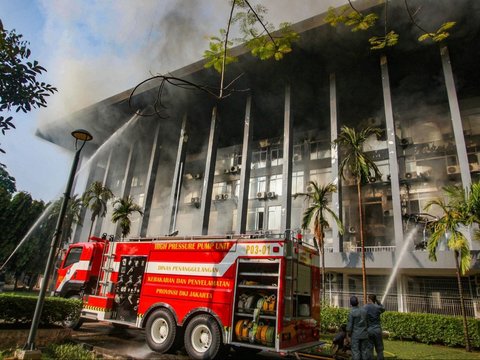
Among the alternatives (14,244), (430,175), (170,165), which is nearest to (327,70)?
(430,175)

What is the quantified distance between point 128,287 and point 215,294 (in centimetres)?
326

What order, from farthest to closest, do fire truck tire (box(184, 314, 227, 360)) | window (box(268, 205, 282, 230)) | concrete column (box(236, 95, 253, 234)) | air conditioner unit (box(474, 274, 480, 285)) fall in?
1. window (box(268, 205, 282, 230))
2. concrete column (box(236, 95, 253, 234))
3. air conditioner unit (box(474, 274, 480, 285))
4. fire truck tire (box(184, 314, 227, 360))

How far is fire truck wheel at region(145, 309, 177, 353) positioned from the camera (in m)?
7.96

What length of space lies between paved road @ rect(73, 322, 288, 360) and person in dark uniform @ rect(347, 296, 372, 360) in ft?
8.26

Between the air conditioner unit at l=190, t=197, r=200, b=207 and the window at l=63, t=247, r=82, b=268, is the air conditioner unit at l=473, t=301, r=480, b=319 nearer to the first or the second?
the window at l=63, t=247, r=82, b=268

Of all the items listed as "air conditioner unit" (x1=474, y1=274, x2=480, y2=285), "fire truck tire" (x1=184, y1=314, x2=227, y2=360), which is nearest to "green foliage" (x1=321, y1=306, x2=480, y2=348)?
"air conditioner unit" (x1=474, y1=274, x2=480, y2=285)

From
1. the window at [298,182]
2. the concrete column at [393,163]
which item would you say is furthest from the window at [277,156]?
the concrete column at [393,163]

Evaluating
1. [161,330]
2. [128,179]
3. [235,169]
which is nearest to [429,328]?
[161,330]

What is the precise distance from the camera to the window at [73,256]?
11.5 metres

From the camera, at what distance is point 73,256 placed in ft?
38.5

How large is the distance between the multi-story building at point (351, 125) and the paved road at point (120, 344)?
9.66 metres

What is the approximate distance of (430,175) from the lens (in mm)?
23641

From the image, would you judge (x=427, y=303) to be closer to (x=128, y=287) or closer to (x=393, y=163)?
(x=393, y=163)

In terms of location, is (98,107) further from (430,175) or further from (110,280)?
(430,175)
